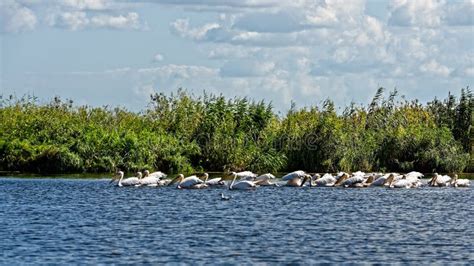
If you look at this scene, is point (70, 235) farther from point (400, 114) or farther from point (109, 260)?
point (400, 114)

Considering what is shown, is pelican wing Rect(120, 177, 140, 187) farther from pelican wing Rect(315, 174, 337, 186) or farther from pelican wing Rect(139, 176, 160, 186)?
pelican wing Rect(315, 174, 337, 186)

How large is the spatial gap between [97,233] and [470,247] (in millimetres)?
8534

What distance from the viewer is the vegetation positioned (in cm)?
5131

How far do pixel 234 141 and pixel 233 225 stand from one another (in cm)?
2693

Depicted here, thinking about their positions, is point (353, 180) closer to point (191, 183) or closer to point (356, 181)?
point (356, 181)

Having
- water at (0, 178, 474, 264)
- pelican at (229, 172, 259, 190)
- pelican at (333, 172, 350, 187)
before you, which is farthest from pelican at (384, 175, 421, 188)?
pelican at (229, 172, 259, 190)

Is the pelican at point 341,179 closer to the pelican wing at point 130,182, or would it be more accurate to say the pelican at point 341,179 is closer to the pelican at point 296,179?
the pelican at point 296,179

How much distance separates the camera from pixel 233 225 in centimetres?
2736

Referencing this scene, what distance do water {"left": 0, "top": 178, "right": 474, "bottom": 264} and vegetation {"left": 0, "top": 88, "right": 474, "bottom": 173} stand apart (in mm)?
10303

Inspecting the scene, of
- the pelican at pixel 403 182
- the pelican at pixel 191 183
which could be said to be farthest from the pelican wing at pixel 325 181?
the pelican at pixel 191 183

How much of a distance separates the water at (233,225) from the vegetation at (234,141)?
10.3 m

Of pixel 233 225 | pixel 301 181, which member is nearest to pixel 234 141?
pixel 301 181

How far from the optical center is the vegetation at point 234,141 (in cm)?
5131

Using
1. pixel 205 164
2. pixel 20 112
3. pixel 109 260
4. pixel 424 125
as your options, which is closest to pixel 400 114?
pixel 424 125
